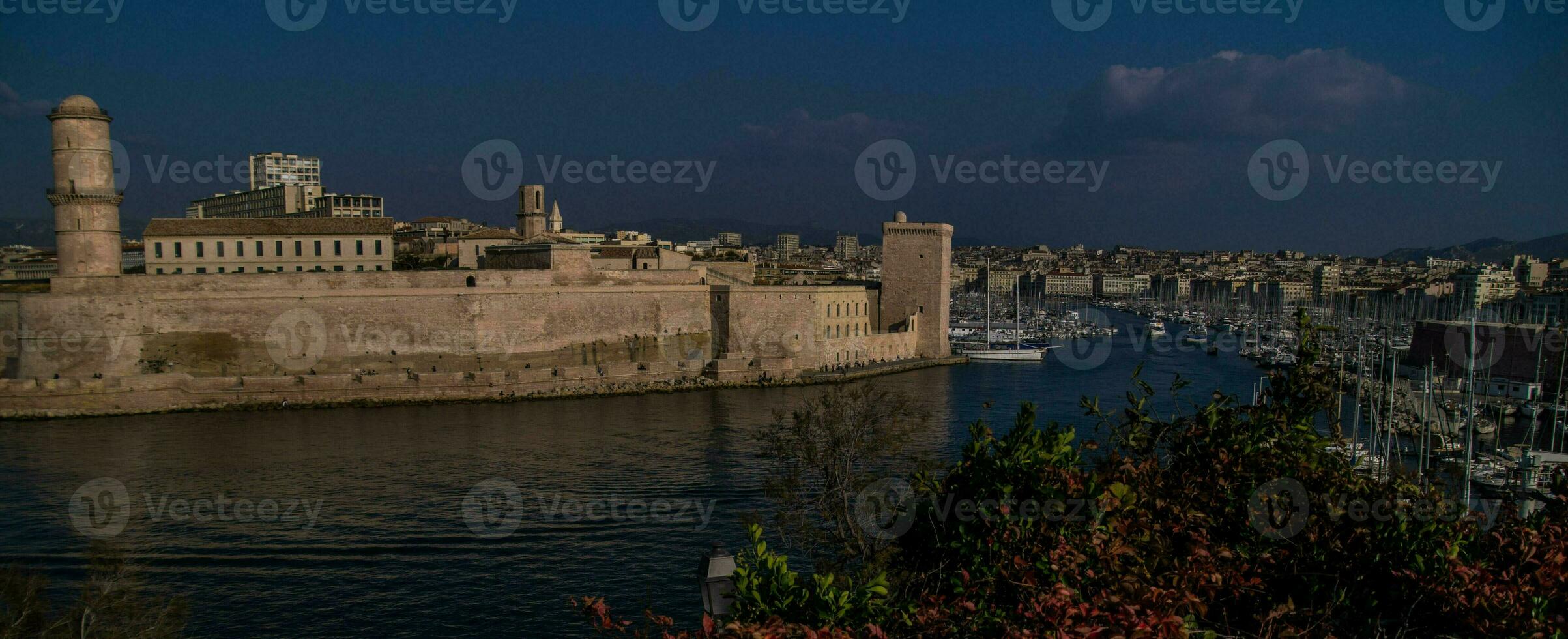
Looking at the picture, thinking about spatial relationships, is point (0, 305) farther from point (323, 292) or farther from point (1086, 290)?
point (1086, 290)

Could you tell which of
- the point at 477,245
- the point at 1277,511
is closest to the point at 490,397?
the point at 477,245

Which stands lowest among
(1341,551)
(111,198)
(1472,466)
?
(1472,466)

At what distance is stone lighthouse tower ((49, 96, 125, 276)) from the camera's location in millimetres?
17953

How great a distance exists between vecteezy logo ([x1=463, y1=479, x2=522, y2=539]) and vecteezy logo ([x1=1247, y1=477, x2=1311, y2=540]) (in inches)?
315

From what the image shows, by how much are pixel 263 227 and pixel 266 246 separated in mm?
497

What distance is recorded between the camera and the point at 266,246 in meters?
21.8

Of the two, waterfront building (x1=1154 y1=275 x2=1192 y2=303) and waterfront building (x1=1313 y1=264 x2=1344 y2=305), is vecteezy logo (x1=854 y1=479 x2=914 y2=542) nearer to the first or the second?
waterfront building (x1=1313 y1=264 x2=1344 y2=305)

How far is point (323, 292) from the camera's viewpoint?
66.4 feet

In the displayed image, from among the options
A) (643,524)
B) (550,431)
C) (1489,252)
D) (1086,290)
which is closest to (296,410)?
(550,431)

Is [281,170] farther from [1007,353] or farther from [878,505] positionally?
[878,505]

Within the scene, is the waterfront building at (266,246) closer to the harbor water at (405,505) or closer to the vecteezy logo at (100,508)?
the harbor water at (405,505)

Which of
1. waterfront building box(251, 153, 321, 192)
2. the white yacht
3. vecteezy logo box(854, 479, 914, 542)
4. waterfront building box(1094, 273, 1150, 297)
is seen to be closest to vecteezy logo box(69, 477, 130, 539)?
vecteezy logo box(854, 479, 914, 542)

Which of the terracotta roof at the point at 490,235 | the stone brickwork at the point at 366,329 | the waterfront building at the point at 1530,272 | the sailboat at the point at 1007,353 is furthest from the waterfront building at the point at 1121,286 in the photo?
the terracotta roof at the point at 490,235

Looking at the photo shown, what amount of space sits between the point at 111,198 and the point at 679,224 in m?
85.5
